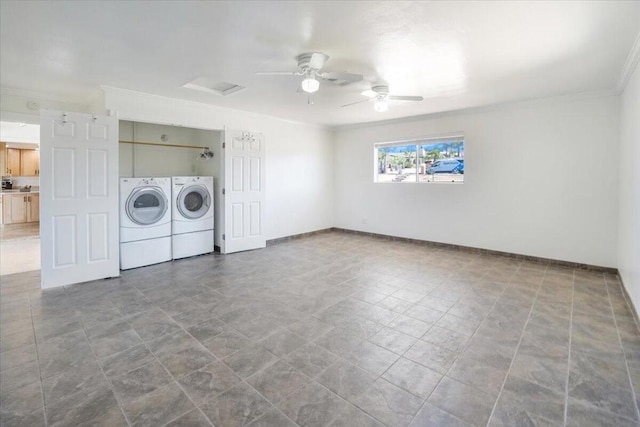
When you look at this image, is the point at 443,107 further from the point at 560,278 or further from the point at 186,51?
the point at 186,51

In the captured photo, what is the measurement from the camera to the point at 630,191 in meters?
3.32

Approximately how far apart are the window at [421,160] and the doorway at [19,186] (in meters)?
7.11

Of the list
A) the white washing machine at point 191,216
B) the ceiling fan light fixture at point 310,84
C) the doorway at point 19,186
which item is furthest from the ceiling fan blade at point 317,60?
the doorway at point 19,186

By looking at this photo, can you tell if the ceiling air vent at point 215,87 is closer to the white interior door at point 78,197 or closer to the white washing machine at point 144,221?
the white interior door at point 78,197

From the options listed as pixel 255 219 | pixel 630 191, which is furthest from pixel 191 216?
pixel 630 191

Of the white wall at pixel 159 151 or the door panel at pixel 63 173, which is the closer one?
the door panel at pixel 63 173

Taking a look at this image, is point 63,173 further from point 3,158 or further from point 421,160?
point 3,158

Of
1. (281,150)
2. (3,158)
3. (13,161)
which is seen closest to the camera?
(281,150)

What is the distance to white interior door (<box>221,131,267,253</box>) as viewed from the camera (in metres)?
5.44

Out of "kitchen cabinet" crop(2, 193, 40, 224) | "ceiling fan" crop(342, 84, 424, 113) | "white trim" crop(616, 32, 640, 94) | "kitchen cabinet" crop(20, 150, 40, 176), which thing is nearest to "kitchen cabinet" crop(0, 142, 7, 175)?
"kitchen cabinet" crop(20, 150, 40, 176)

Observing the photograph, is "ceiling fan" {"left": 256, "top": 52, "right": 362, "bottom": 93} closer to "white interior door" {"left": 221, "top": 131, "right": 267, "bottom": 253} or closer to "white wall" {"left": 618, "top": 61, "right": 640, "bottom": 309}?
"white interior door" {"left": 221, "top": 131, "right": 267, "bottom": 253}

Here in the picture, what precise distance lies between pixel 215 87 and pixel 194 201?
1936 millimetres

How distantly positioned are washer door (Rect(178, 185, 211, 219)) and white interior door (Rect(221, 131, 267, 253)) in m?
0.35

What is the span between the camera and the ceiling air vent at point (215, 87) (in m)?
4.21
